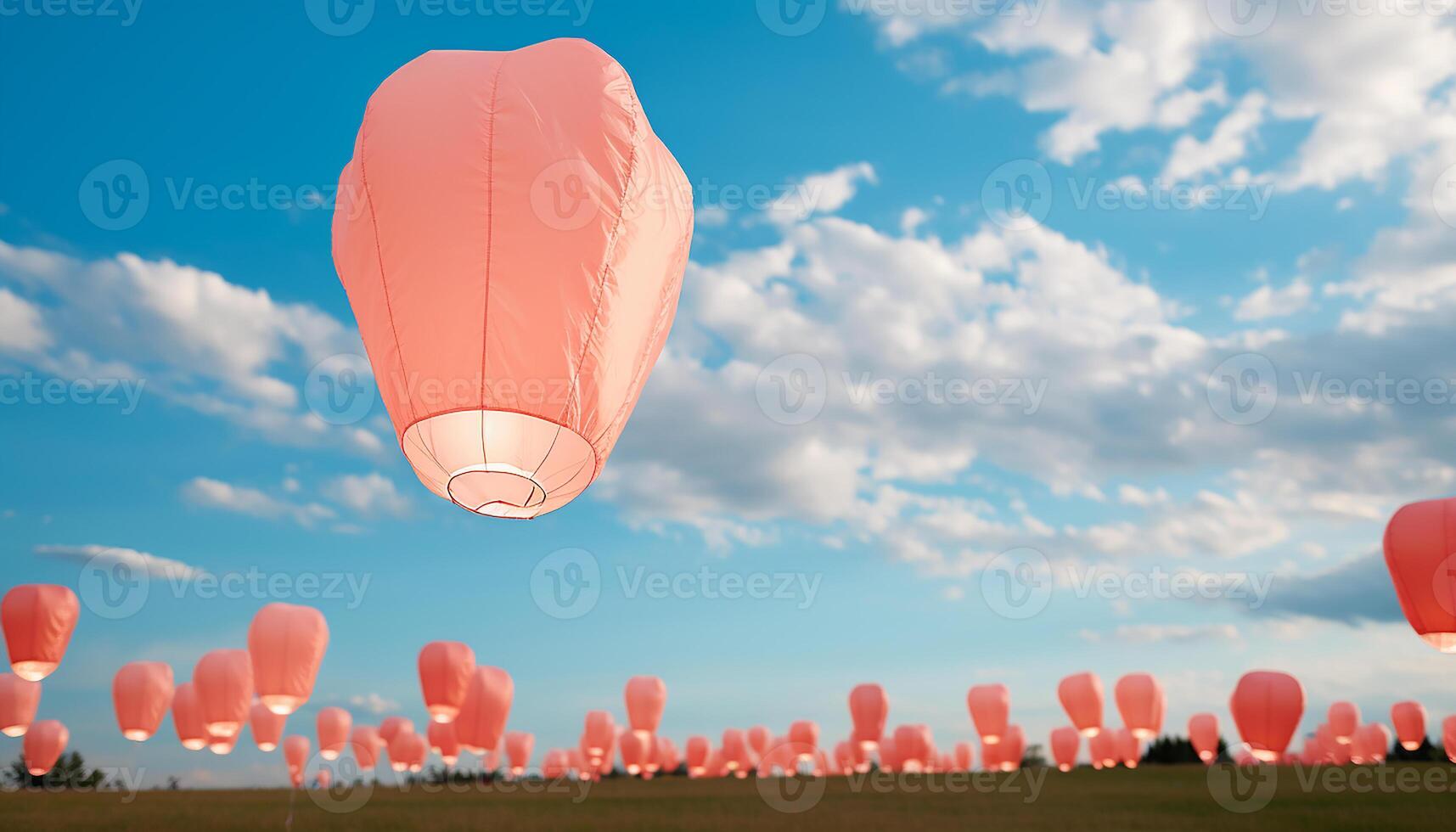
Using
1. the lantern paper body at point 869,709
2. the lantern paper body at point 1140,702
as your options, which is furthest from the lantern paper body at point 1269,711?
the lantern paper body at point 869,709

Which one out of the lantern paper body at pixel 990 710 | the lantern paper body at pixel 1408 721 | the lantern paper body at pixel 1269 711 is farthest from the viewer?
the lantern paper body at pixel 1408 721

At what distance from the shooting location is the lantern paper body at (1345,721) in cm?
5050

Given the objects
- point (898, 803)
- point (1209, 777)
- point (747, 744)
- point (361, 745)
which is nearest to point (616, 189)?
point (898, 803)

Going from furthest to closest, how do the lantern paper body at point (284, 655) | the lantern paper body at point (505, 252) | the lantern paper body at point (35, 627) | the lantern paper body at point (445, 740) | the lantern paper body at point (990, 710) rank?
the lantern paper body at point (990, 710)
the lantern paper body at point (445, 740)
the lantern paper body at point (35, 627)
the lantern paper body at point (284, 655)
the lantern paper body at point (505, 252)

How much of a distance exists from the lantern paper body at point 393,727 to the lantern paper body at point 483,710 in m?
24.4

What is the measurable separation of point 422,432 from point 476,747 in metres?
29.9

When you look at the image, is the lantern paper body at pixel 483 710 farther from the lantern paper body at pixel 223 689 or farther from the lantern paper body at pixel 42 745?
the lantern paper body at pixel 42 745

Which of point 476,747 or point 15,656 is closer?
point 15,656

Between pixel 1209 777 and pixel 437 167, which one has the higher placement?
pixel 437 167

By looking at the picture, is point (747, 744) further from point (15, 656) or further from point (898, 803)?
point (15, 656)

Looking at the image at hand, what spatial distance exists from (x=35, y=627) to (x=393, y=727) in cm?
3238

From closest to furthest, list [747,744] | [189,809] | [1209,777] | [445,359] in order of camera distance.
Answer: [445,359], [189,809], [1209,777], [747,744]

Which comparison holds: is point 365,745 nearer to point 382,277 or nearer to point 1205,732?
point 1205,732

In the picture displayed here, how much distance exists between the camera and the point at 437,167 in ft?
17.3
